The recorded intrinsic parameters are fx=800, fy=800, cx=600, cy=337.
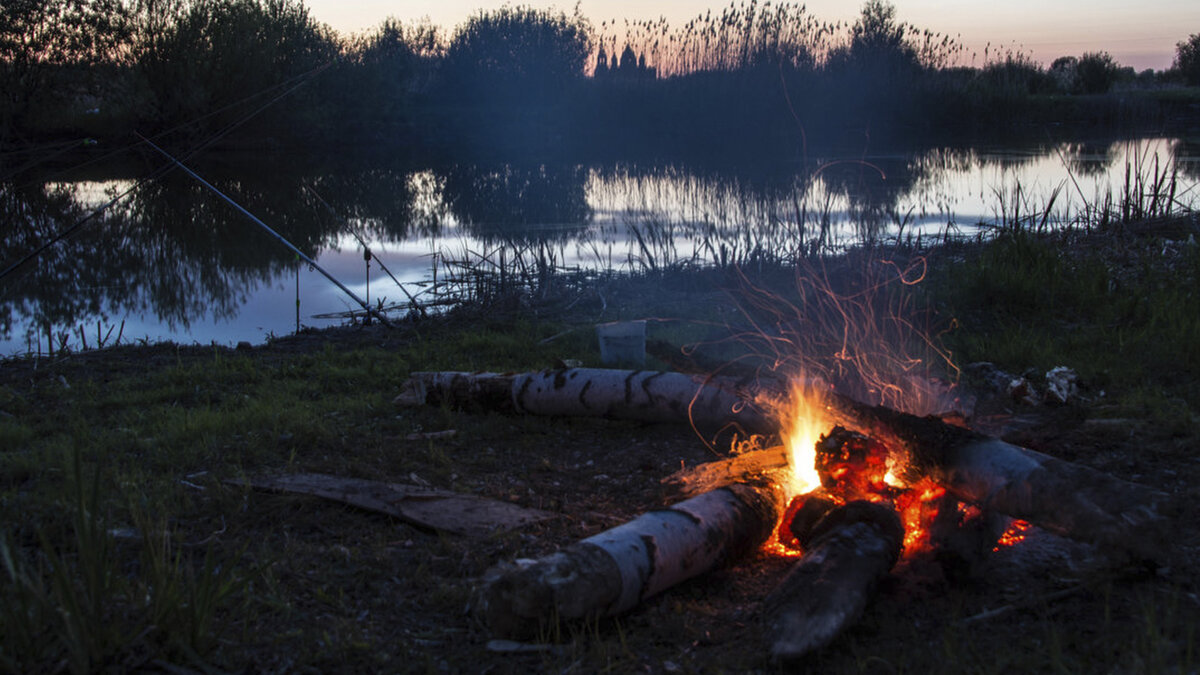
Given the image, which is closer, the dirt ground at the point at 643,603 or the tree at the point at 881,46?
the dirt ground at the point at 643,603

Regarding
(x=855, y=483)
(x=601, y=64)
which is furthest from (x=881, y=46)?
(x=855, y=483)

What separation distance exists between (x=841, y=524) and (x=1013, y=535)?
723 mm

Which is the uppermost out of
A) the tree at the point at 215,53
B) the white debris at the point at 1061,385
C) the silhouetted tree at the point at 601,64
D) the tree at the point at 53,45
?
the silhouetted tree at the point at 601,64

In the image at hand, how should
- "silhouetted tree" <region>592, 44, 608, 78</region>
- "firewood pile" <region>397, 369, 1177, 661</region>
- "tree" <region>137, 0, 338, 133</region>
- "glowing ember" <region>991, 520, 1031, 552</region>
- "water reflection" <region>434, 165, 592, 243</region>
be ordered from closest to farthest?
"firewood pile" <region>397, 369, 1177, 661</region> → "glowing ember" <region>991, 520, 1031, 552</region> → "water reflection" <region>434, 165, 592, 243</region> → "tree" <region>137, 0, 338, 133</region> → "silhouetted tree" <region>592, 44, 608, 78</region>

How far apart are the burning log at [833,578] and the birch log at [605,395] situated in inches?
50.0

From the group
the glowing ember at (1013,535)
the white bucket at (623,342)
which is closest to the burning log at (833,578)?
the glowing ember at (1013,535)

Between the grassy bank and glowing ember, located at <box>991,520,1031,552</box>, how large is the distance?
25 centimetres

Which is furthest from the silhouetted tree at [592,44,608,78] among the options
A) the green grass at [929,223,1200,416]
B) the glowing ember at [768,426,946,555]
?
the glowing ember at [768,426,946,555]

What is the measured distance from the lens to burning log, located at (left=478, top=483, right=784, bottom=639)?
236 centimetres

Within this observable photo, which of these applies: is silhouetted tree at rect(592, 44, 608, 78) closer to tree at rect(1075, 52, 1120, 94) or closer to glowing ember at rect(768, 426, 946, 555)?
tree at rect(1075, 52, 1120, 94)

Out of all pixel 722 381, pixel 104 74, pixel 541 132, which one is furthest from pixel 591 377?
pixel 541 132

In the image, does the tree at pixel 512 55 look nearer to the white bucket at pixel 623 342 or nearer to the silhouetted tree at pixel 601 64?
the silhouetted tree at pixel 601 64

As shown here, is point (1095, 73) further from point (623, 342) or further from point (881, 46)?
point (623, 342)

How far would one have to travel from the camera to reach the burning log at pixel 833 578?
7.27 feet
